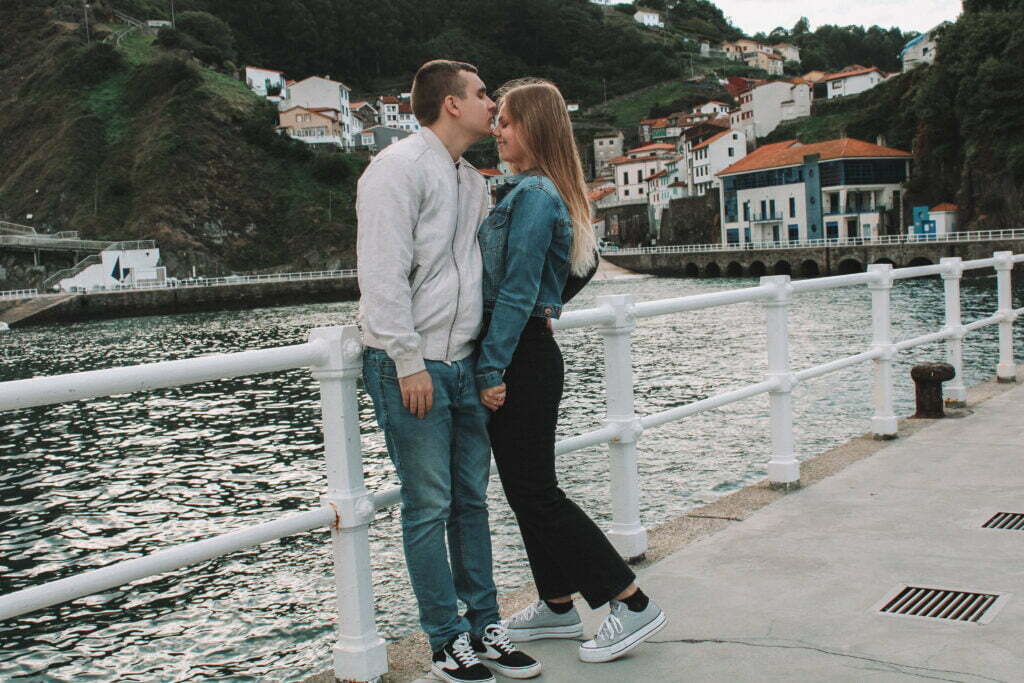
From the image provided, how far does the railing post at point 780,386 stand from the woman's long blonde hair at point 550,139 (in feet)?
7.44

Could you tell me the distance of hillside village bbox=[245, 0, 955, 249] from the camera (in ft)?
221

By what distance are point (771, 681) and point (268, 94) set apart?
414ft

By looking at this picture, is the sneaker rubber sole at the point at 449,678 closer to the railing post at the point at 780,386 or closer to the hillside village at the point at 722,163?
the railing post at the point at 780,386

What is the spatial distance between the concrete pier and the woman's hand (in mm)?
804

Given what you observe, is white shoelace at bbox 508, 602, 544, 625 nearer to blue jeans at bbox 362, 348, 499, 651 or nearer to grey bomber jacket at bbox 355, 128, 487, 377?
blue jeans at bbox 362, 348, 499, 651

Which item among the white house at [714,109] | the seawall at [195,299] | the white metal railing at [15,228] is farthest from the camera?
the white house at [714,109]

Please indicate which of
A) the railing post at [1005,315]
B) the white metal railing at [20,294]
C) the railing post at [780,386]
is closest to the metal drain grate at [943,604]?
the railing post at [780,386]

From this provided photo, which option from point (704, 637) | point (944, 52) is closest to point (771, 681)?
point (704, 637)

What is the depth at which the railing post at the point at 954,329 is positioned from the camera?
680cm

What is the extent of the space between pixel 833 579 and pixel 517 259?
5.60ft

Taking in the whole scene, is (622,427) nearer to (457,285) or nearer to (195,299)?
(457,285)

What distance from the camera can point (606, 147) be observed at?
12400 cm

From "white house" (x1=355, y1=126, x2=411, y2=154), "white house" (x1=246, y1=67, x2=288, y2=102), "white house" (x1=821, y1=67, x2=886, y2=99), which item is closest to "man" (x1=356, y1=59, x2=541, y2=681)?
"white house" (x1=821, y1=67, x2=886, y2=99)

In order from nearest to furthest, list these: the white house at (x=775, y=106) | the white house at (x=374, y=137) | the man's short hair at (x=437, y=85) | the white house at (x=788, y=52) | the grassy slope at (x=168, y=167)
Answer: the man's short hair at (x=437, y=85) < the grassy slope at (x=168, y=167) < the white house at (x=775, y=106) < the white house at (x=374, y=137) < the white house at (x=788, y=52)
